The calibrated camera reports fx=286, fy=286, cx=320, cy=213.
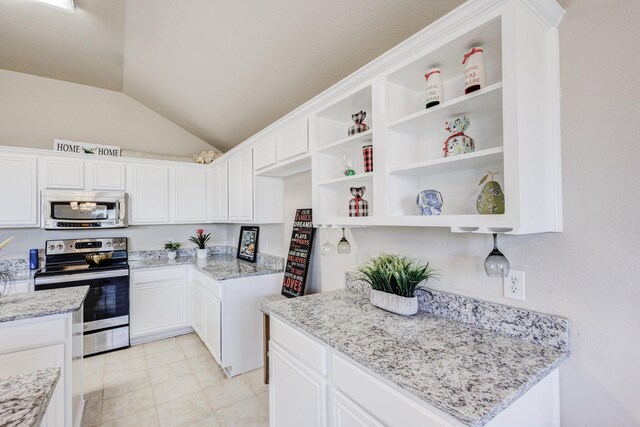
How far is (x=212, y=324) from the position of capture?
2.80 metres

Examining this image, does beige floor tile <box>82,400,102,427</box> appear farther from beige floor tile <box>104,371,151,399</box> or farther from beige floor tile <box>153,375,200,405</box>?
beige floor tile <box>153,375,200,405</box>

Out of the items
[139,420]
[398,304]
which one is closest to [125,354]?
[139,420]

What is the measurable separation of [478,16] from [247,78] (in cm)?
202

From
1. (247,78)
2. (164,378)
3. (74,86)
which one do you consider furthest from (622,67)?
(74,86)

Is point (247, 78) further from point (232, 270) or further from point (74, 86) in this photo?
point (74, 86)

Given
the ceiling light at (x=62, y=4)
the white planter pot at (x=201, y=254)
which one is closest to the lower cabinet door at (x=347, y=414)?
the white planter pot at (x=201, y=254)

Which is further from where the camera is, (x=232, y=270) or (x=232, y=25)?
(x=232, y=270)

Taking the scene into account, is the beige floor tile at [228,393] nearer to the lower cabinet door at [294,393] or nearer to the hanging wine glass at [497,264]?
the lower cabinet door at [294,393]

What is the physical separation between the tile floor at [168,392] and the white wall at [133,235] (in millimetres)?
1392

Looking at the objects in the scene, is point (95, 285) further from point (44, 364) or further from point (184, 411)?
point (184, 411)

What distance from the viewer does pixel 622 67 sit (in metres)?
1.00

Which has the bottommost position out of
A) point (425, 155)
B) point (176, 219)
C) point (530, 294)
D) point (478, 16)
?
point (530, 294)

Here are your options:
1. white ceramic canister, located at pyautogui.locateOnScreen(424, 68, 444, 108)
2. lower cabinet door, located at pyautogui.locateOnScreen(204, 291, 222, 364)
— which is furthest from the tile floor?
white ceramic canister, located at pyautogui.locateOnScreen(424, 68, 444, 108)

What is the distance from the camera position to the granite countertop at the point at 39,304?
61.6 inches
